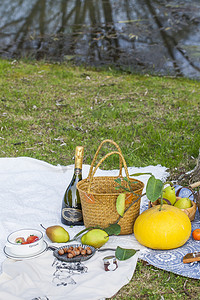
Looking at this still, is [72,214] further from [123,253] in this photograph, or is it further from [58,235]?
[123,253]

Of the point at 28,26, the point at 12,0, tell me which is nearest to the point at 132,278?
the point at 28,26

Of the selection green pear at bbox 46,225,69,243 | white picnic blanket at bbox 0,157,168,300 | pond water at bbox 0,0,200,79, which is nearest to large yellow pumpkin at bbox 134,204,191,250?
white picnic blanket at bbox 0,157,168,300

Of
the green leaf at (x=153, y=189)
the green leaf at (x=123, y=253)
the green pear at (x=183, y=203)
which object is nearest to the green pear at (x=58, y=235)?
the green leaf at (x=123, y=253)

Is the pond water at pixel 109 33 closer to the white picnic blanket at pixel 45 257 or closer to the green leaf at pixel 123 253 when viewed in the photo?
the white picnic blanket at pixel 45 257

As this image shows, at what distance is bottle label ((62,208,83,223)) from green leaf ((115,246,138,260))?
613 millimetres

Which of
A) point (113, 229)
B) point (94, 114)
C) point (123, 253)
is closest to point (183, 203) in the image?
point (113, 229)

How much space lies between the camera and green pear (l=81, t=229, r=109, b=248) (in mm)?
2631

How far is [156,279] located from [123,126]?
315cm

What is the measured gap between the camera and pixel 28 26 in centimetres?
937

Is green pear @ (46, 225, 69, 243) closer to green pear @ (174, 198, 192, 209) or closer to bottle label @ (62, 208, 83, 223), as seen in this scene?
bottle label @ (62, 208, 83, 223)

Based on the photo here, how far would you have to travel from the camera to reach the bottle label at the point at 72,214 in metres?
3.03

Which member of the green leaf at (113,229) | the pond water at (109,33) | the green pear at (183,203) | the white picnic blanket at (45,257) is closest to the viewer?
the white picnic blanket at (45,257)

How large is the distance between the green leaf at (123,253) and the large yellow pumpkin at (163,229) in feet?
0.55

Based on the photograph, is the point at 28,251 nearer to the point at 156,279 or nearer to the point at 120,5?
the point at 156,279
